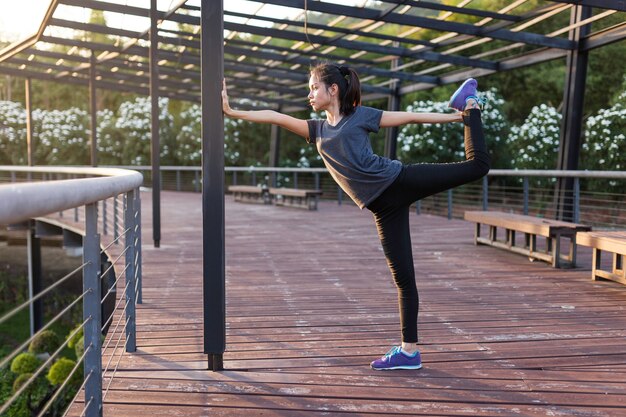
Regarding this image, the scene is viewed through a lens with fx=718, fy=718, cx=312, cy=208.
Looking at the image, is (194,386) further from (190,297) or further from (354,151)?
(190,297)

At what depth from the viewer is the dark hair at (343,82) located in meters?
3.01

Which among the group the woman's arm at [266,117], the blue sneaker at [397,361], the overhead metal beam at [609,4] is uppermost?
the overhead metal beam at [609,4]

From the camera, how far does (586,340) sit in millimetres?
3684

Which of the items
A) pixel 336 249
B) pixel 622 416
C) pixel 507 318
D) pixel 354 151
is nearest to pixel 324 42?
pixel 336 249

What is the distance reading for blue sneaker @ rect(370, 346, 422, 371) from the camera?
10.2 feet

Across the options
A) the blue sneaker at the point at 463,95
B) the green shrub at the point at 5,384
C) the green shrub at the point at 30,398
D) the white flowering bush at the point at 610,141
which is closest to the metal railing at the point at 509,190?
the white flowering bush at the point at 610,141

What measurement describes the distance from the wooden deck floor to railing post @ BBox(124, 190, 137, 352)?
0.09 meters

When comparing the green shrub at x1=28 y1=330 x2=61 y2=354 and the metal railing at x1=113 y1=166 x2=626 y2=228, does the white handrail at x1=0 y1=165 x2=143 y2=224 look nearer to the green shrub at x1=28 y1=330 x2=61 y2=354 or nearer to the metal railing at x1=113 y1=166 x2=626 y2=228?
the metal railing at x1=113 y1=166 x2=626 y2=228

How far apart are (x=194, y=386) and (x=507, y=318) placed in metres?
2.10

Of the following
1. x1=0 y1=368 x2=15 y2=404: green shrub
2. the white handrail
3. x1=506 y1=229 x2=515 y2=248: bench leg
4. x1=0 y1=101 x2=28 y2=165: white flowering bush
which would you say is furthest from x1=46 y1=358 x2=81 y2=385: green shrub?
x1=0 y1=101 x2=28 y2=165: white flowering bush

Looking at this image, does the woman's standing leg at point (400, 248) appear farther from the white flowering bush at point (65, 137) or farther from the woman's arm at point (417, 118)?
the white flowering bush at point (65, 137)

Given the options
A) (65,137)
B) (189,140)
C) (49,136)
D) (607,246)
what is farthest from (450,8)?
(49,136)

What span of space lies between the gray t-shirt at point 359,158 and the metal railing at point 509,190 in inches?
170

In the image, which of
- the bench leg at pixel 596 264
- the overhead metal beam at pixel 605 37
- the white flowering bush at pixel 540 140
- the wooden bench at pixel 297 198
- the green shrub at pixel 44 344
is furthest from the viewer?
the white flowering bush at pixel 540 140
